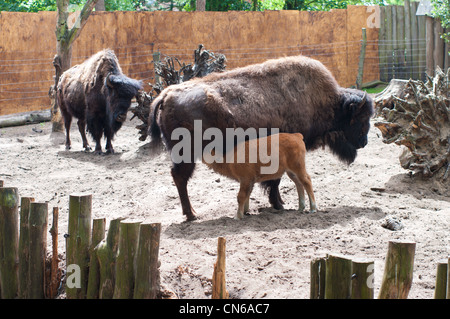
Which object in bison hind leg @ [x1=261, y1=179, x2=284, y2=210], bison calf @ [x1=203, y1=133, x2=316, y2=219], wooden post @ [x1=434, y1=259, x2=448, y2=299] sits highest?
bison calf @ [x1=203, y1=133, x2=316, y2=219]

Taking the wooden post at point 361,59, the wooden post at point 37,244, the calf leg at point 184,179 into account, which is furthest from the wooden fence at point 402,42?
the wooden post at point 37,244

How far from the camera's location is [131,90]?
9.98 metres

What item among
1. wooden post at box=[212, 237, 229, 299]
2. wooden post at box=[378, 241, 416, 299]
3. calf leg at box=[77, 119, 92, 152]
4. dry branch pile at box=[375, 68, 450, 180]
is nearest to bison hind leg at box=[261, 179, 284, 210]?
dry branch pile at box=[375, 68, 450, 180]

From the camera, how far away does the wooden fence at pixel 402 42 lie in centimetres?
1619

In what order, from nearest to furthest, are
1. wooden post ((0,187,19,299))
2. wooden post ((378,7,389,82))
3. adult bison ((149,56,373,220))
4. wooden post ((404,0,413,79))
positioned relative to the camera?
wooden post ((0,187,19,299)) < adult bison ((149,56,373,220)) < wooden post ((404,0,413,79)) < wooden post ((378,7,389,82))

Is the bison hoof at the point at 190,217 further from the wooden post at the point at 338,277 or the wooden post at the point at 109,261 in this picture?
the wooden post at the point at 338,277

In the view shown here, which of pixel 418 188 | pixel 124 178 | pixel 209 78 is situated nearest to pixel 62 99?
pixel 124 178

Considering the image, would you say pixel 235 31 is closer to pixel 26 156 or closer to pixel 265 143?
pixel 26 156

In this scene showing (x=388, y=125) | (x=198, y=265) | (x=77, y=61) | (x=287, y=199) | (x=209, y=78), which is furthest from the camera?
(x=77, y=61)

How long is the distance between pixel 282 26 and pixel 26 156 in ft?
31.5

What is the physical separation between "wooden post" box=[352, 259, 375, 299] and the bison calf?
2772mm

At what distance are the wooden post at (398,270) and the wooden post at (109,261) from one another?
1.87m

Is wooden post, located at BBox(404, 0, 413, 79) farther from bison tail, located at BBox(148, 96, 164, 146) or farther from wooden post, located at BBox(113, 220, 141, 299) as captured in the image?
wooden post, located at BBox(113, 220, 141, 299)

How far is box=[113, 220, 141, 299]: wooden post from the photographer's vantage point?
145 inches
